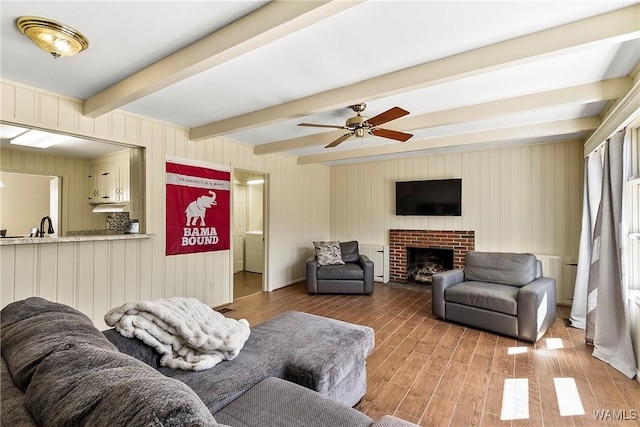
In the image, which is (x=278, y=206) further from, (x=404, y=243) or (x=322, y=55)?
(x=322, y=55)

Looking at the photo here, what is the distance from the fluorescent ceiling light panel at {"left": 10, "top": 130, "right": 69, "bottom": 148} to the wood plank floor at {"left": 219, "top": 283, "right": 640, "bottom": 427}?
136 inches

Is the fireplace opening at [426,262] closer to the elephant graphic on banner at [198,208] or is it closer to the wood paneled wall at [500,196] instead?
the wood paneled wall at [500,196]

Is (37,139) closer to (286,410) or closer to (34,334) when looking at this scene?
(34,334)

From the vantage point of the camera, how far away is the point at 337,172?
6.58 m

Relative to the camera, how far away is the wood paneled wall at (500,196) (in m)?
4.43

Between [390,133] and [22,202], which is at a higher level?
[390,133]

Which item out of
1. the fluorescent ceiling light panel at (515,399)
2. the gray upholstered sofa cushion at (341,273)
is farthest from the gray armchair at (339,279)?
the fluorescent ceiling light panel at (515,399)

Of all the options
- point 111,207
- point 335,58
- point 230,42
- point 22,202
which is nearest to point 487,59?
point 335,58

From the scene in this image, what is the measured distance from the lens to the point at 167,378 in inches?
30.0

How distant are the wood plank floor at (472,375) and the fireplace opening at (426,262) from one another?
181 centimetres

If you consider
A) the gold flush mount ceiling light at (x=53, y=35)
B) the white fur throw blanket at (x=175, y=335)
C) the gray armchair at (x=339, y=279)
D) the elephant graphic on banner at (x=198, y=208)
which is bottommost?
the gray armchair at (x=339, y=279)

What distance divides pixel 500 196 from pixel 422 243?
1.50 m

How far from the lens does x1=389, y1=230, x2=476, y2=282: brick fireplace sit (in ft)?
17.1

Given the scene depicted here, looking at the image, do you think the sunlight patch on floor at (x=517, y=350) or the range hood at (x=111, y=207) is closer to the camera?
the sunlight patch on floor at (x=517, y=350)
